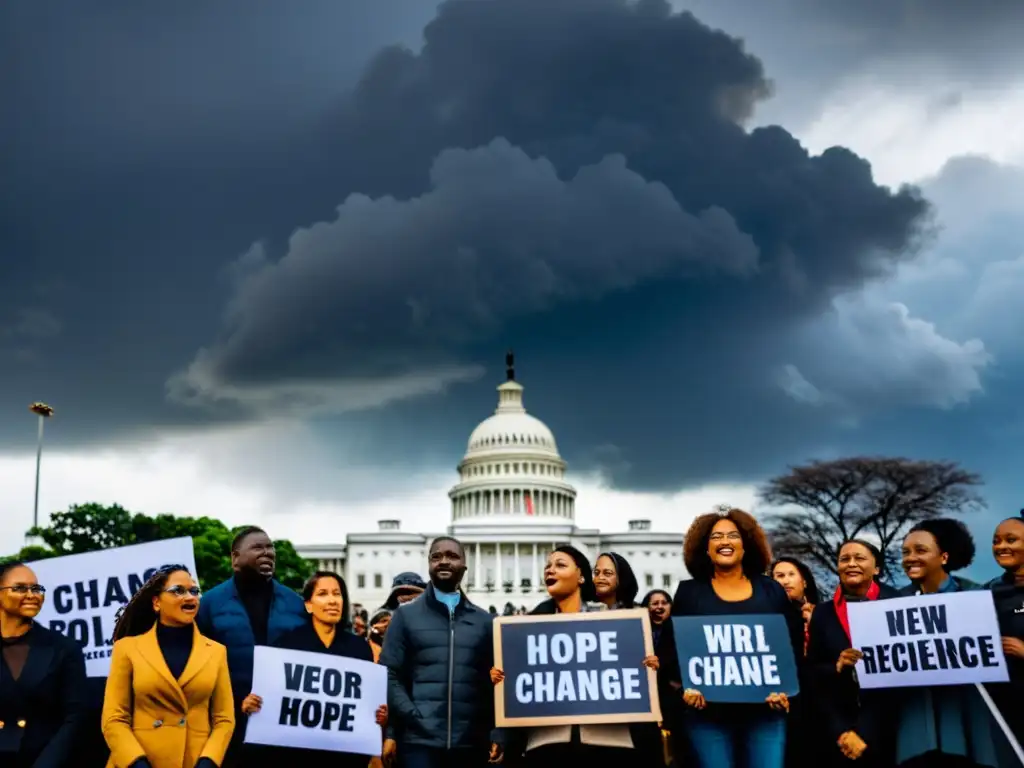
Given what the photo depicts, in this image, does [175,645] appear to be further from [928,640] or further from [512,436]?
[512,436]

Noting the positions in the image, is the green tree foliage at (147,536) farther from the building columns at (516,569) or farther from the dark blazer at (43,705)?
the dark blazer at (43,705)

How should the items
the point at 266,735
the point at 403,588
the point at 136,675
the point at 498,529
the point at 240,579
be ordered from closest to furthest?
the point at 136,675 < the point at 266,735 < the point at 240,579 < the point at 403,588 < the point at 498,529

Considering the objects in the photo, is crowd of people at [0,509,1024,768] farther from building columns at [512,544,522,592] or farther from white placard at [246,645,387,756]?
building columns at [512,544,522,592]

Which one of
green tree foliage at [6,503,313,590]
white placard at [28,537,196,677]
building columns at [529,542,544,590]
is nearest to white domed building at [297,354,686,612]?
building columns at [529,542,544,590]

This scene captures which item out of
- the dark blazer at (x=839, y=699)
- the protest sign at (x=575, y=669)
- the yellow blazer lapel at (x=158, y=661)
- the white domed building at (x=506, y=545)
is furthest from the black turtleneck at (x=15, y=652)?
the white domed building at (x=506, y=545)

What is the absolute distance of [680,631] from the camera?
32.6 ft

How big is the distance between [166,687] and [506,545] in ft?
356

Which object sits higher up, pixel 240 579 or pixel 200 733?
pixel 240 579

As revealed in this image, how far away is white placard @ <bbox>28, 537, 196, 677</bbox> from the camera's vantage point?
11.3 metres

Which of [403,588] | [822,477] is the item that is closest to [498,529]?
[822,477]

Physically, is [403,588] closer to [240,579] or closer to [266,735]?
[240,579]

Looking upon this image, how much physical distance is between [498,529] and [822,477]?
51752 millimetres

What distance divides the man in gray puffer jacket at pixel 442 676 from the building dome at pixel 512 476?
110 meters

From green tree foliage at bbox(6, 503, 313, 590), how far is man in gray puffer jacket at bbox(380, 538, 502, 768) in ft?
191
